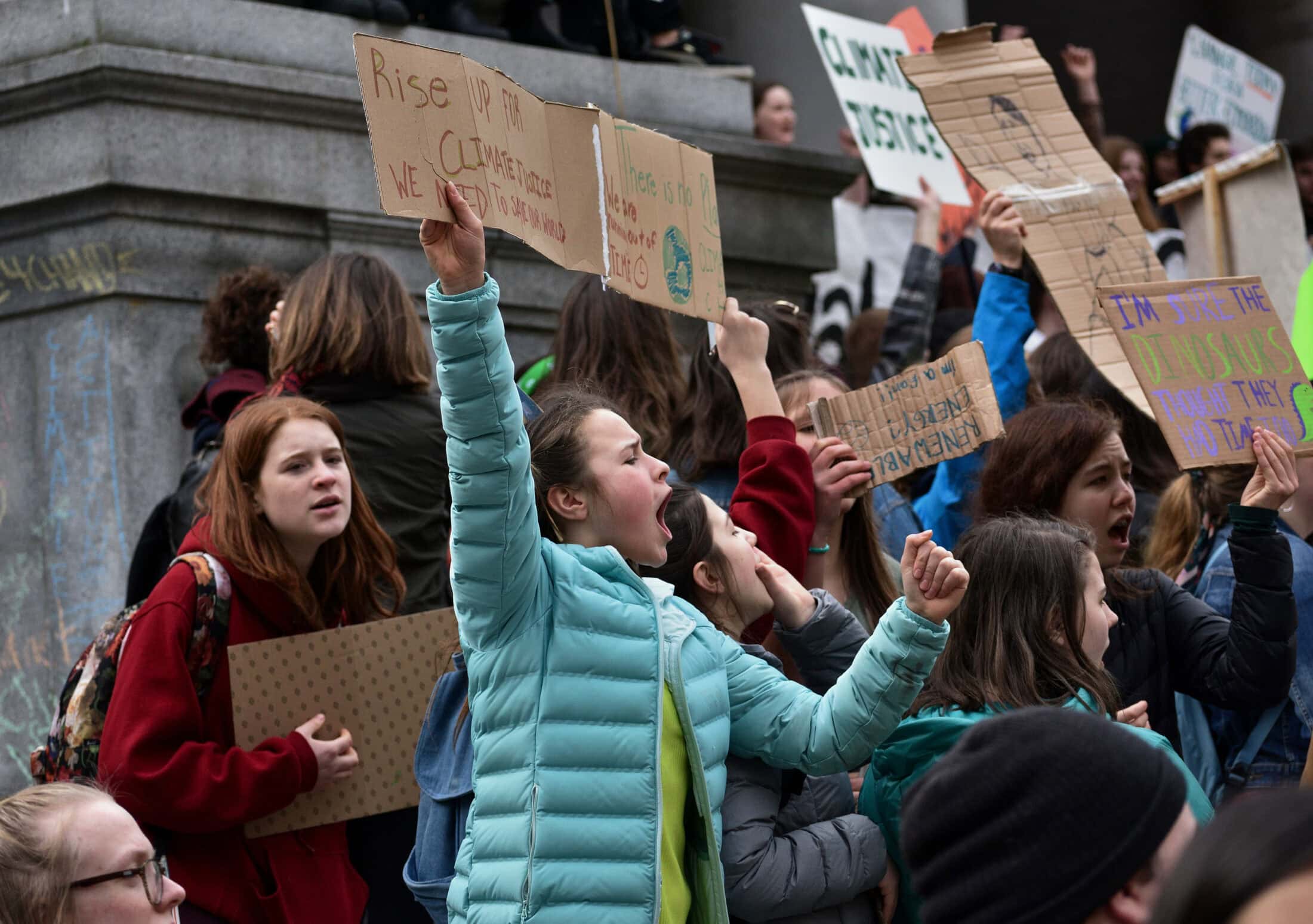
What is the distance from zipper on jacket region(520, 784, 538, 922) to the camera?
2980 millimetres

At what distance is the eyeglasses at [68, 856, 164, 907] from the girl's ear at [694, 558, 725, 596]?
46.5 inches

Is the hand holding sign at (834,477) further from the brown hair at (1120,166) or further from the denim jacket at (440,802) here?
Answer: the brown hair at (1120,166)

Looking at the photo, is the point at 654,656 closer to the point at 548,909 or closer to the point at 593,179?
the point at 548,909

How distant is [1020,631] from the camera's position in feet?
11.8

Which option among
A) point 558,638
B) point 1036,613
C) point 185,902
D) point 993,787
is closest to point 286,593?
point 185,902

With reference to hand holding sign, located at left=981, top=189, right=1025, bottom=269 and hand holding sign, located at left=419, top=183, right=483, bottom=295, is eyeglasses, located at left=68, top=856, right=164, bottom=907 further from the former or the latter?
hand holding sign, located at left=981, top=189, right=1025, bottom=269

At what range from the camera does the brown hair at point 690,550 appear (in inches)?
147

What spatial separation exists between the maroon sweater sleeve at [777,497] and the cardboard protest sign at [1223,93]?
701 cm

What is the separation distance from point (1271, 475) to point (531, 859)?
201 centimetres

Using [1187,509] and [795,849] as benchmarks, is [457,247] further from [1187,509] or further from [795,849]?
[1187,509]

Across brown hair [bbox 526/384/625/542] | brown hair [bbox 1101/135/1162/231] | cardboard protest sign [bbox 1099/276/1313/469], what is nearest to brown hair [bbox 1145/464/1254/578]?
cardboard protest sign [bbox 1099/276/1313/469]

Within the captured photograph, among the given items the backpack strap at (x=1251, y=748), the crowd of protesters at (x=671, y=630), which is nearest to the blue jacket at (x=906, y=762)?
the crowd of protesters at (x=671, y=630)

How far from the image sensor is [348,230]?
6.21 meters

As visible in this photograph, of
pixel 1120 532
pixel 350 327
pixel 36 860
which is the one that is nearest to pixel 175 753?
pixel 36 860
